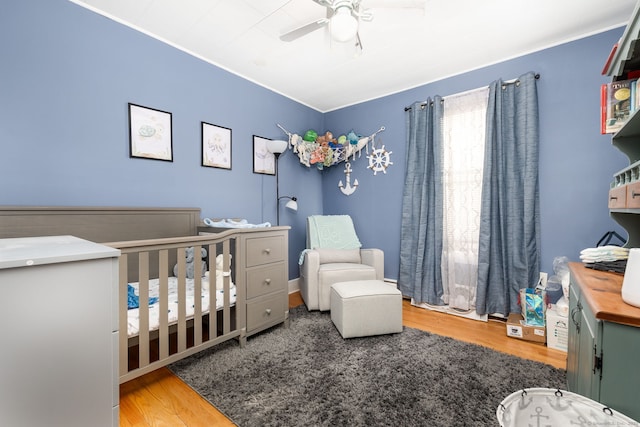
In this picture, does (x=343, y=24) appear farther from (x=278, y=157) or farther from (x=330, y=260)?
(x=330, y=260)

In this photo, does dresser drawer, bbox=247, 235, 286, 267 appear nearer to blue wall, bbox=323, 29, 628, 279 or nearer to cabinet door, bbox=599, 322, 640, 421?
cabinet door, bbox=599, 322, 640, 421

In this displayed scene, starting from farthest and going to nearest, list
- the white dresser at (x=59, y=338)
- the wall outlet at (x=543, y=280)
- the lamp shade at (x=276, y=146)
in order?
the lamp shade at (x=276, y=146) < the wall outlet at (x=543, y=280) < the white dresser at (x=59, y=338)

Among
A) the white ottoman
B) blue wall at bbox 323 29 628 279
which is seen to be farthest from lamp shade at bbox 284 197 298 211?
blue wall at bbox 323 29 628 279

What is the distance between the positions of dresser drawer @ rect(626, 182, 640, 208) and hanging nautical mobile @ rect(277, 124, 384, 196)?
7.32 feet

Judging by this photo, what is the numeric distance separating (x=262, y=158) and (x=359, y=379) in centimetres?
235

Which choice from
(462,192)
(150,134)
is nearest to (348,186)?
(462,192)

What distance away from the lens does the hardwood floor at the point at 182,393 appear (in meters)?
→ 1.33

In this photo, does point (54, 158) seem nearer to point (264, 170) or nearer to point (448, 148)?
point (264, 170)

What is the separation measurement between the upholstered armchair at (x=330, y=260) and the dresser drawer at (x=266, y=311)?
44cm

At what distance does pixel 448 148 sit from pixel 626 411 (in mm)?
2431

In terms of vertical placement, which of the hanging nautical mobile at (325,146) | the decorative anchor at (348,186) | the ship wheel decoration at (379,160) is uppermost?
the hanging nautical mobile at (325,146)

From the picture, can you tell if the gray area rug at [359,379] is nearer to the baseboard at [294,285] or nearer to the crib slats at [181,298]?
the crib slats at [181,298]

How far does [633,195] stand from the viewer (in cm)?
114

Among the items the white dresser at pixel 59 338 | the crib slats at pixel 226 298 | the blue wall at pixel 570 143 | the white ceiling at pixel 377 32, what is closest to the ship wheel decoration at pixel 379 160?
the white ceiling at pixel 377 32
